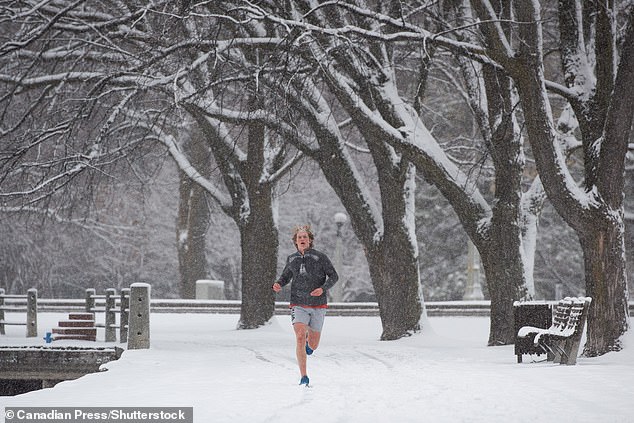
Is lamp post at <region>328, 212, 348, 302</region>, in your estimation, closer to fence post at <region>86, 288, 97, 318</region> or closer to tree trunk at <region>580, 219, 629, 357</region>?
fence post at <region>86, 288, 97, 318</region>

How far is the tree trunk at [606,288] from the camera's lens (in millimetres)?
14828

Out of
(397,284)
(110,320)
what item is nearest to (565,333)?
(397,284)

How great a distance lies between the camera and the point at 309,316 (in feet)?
37.7

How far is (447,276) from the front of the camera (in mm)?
44219

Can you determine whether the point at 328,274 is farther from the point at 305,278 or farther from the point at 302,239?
the point at 302,239

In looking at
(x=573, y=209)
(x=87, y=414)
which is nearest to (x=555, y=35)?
(x=573, y=209)

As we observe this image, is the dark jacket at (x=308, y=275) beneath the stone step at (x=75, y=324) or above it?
above

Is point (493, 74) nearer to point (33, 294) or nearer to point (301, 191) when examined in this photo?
point (33, 294)

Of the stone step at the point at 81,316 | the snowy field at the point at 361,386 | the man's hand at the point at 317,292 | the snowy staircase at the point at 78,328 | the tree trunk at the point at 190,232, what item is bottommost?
the snowy field at the point at 361,386

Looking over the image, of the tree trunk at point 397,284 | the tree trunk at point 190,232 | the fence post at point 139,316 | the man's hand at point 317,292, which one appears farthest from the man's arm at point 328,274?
the tree trunk at point 190,232

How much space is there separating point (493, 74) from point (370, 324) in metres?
13.3

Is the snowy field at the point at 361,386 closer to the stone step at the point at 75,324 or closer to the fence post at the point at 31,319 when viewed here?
the stone step at the point at 75,324

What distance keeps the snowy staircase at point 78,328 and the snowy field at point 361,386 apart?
7.15 feet

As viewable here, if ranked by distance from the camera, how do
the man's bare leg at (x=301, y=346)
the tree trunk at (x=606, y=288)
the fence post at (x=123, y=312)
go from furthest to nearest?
the fence post at (x=123, y=312) < the tree trunk at (x=606, y=288) < the man's bare leg at (x=301, y=346)
